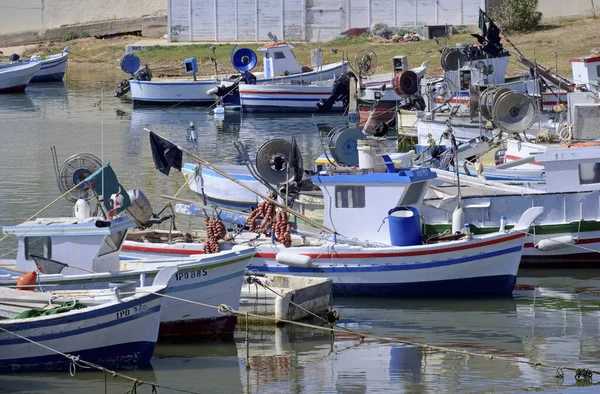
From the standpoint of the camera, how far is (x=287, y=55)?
161ft

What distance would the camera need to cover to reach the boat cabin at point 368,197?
1938cm

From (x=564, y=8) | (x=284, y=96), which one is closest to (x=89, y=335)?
(x=284, y=96)

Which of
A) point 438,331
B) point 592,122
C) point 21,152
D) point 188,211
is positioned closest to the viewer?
point 438,331

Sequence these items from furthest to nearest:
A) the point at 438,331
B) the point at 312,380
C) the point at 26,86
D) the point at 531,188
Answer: the point at 26,86 < the point at 531,188 < the point at 438,331 < the point at 312,380

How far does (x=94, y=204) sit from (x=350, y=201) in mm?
4176

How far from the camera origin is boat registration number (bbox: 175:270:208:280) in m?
15.6

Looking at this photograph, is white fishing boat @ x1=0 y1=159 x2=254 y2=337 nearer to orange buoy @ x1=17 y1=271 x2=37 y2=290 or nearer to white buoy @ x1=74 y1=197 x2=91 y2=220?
white buoy @ x1=74 y1=197 x2=91 y2=220

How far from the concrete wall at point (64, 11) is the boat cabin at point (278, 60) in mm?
31048

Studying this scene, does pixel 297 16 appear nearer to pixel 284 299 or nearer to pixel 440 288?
pixel 440 288

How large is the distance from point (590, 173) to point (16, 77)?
138ft

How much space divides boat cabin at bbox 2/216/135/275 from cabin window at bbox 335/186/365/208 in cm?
424

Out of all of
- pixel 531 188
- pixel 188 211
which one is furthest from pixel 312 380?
pixel 531 188

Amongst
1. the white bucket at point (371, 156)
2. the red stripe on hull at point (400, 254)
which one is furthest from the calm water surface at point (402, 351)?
the white bucket at point (371, 156)

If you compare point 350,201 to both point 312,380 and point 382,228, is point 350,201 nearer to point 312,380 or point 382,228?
point 382,228
